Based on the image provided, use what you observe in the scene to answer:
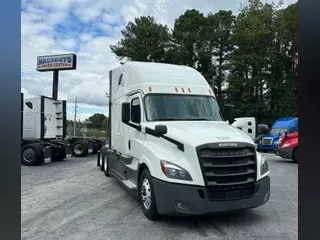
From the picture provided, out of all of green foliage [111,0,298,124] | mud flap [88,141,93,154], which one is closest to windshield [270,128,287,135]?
green foliage [111,0,298,124]

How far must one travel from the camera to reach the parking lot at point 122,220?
4.71 m

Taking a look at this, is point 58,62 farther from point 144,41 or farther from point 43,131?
point 144,41

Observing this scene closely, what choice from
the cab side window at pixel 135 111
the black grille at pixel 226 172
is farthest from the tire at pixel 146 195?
the cab side window at pixel 135 111

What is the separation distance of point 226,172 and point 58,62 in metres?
24.5

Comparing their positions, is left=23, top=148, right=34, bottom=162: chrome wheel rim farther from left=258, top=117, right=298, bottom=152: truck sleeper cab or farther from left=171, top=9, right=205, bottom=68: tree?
left=171, top=9, right=205, bottom=68: tree

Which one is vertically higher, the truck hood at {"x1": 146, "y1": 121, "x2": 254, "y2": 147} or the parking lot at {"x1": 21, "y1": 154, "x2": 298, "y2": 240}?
the truck hood at {"x1": 146, "y1": 121, "x2": 254, "y2": 147}

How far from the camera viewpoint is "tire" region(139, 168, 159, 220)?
5.24m

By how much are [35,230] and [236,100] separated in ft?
119

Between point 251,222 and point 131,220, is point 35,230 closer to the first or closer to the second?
point 131,220

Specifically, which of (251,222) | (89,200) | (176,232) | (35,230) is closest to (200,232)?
(176,232)

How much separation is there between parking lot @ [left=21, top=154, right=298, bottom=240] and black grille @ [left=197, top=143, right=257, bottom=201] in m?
0.62

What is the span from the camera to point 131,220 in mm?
5426

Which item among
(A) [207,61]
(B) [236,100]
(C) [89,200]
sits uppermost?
(A) [207,61]

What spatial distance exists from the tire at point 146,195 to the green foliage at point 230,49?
3138 centimetres
